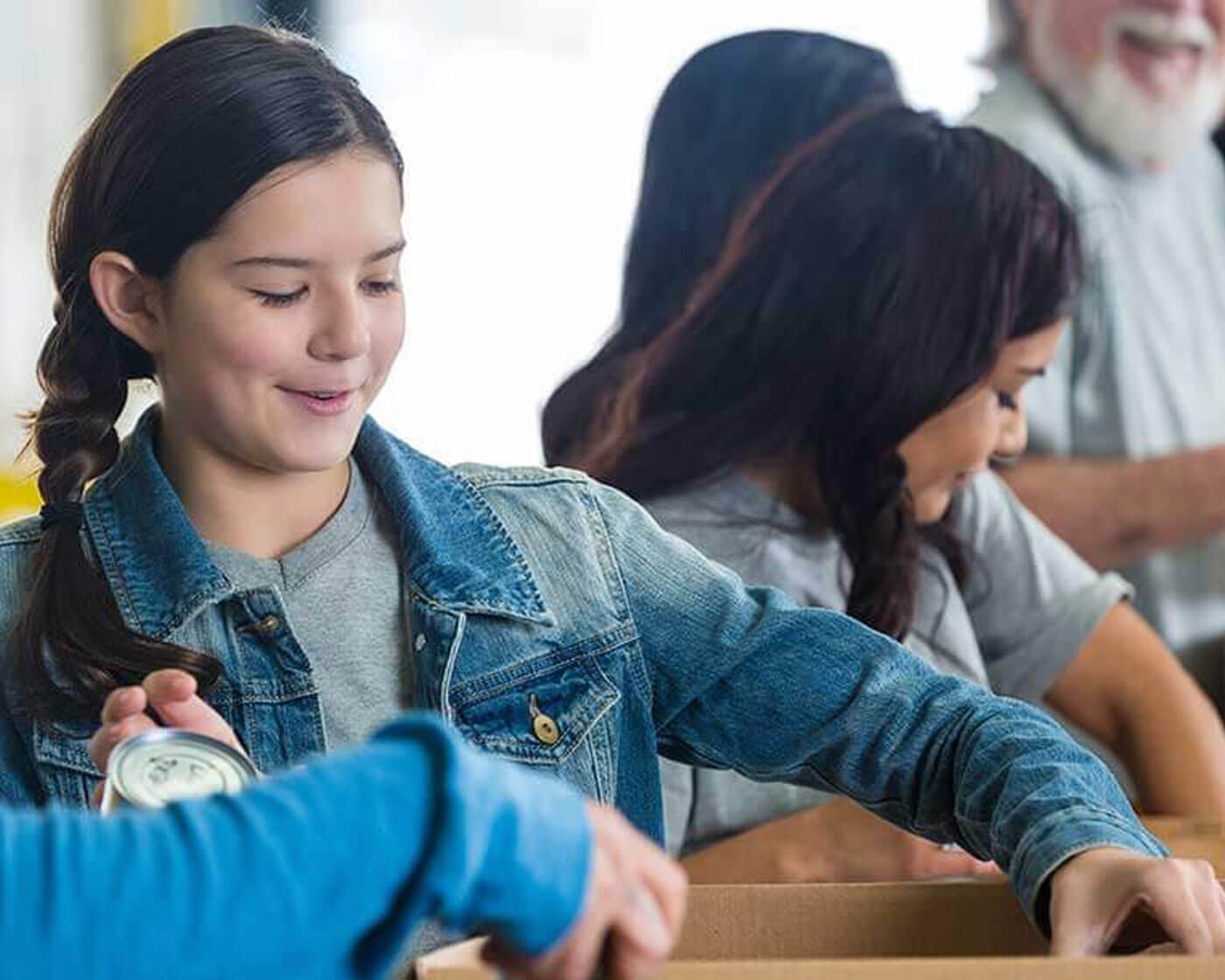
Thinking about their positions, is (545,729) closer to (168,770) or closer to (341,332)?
(341,332)

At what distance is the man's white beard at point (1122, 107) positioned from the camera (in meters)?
2.32

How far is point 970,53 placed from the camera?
7.55 feet

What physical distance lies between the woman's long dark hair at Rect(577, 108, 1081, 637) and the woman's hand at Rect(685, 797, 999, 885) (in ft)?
0.57

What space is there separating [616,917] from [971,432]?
1.13m

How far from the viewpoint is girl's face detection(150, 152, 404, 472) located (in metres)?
1.14

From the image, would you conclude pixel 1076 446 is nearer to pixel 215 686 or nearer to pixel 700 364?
pixel 700 364

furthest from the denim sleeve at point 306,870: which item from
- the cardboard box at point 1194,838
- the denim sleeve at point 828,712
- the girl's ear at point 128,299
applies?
the cardboard box at point 1194,838

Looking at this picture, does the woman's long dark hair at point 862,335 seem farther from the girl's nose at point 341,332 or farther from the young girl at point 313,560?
the girl's nose at point 341,332

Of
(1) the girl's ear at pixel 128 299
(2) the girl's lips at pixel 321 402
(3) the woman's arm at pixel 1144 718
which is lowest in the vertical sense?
(3) the woman's arm at pixel 1144 718

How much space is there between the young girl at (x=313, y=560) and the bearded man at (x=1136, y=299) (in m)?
1.09

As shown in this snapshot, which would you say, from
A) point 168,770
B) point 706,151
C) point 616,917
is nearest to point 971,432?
point 706,151

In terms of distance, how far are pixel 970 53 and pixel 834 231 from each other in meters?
0.51

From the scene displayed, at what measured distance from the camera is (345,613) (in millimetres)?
1189

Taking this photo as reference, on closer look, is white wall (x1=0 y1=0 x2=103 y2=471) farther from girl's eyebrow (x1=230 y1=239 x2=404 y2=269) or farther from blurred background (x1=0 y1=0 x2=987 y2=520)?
girl's eyebrow (x1=230 y1=239 x2=404 y2=269)
